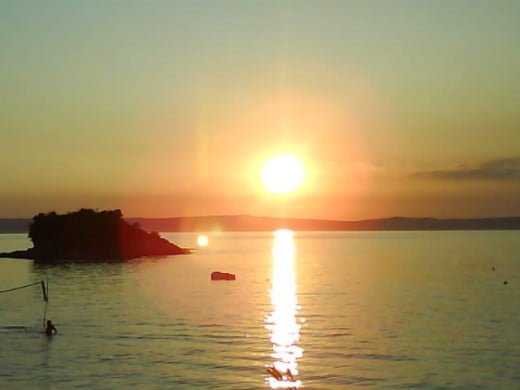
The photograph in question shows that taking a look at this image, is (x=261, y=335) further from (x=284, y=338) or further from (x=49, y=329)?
(x=49, y=329)

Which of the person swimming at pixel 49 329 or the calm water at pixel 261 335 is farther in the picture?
the person swimming at pixel 49 329

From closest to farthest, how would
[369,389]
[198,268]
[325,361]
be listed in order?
[369,389]
[325,361]
[198,268]

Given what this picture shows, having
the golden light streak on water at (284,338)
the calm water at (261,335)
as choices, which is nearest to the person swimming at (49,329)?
the calm water at (261,335)

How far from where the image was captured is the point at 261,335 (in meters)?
76.8

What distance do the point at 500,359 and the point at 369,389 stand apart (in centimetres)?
1735

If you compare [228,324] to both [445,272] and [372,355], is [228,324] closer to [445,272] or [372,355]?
[372,355]

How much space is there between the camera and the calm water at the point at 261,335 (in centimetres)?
5503

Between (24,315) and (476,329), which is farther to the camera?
(24,315)

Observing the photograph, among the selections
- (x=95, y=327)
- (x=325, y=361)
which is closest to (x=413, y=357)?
(x=325, y=361)

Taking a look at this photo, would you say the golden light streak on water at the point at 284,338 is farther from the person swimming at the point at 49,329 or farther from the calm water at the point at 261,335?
the person swimming at the point at 49,329

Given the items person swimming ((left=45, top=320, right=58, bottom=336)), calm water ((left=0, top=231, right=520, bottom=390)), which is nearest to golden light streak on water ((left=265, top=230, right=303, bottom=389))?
calm water ((left=0, top=231, right=520, bottom=390))

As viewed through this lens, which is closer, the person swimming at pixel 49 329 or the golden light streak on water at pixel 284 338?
the golden light streak on water at pixel 284 338

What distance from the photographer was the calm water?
55.0 meters

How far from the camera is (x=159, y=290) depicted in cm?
12900
